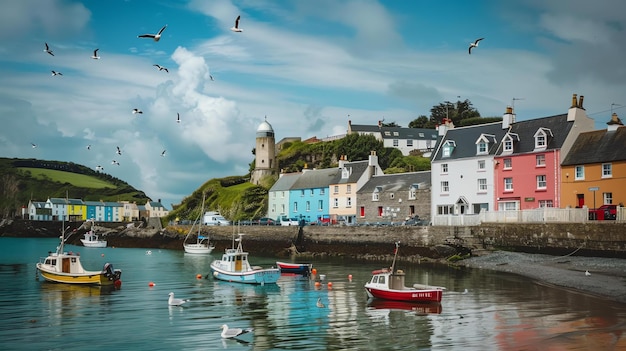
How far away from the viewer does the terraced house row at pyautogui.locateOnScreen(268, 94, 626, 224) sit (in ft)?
155

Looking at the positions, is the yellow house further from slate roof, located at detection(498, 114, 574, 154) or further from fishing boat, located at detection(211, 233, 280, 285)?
fishing boat, located at detection(211, 233, 280, 285)

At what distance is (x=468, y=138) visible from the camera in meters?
58.3

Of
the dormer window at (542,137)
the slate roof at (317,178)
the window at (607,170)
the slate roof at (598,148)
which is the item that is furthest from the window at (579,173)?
the slate roof at (317,178)

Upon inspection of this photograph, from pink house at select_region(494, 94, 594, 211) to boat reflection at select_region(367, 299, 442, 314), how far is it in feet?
80.8

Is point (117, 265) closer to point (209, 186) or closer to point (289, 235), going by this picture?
point (289, 235)

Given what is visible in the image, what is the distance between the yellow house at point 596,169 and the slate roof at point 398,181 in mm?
15466

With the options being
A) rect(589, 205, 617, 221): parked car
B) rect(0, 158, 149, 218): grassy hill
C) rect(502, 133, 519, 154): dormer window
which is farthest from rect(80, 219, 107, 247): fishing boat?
rect(0, 158, 149, 218): grassy hill

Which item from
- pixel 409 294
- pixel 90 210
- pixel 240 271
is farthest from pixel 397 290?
pixel 90 210

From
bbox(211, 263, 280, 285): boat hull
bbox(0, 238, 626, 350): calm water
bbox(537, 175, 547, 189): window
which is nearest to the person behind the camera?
→ bbox(0, 238, 626, 350): calm water

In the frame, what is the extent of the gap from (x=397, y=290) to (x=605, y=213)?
790 inches

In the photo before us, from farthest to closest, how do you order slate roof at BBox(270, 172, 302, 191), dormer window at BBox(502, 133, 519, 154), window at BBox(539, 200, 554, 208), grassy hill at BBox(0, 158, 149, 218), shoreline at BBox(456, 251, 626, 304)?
grassy hill at BBox(0, 158, 149, 218)
slate roof at BBox(270, 172, 302, 191)
dormer window at BBox(502, 133, 519, 154)
window at BBox(539, 200, 554, 208)
shoreline at BBox(456, 251, 626, 304)

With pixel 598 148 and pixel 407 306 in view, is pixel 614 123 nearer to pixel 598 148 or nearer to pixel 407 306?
pixel 598 148

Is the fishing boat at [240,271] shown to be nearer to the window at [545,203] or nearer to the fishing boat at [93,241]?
the window at [545,203]

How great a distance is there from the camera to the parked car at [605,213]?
4194 cm
